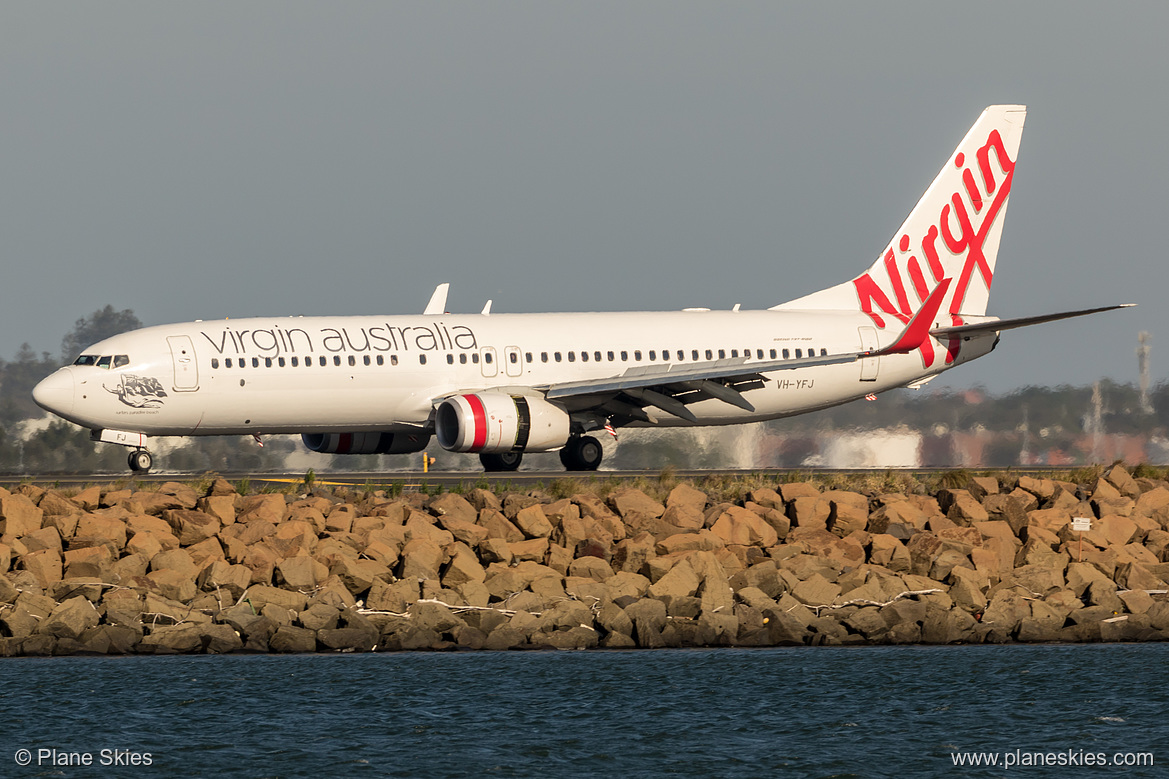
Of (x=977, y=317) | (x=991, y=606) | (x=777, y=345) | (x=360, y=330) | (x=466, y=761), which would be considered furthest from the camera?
(x=977, y=317)

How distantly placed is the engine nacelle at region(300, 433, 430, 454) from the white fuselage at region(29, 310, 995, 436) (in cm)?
194

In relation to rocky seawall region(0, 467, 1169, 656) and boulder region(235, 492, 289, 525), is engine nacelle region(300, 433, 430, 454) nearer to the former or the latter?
rocky seawall region(0, 467, 1169, 656)

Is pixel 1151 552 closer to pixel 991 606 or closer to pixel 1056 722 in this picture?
pixel 991 606

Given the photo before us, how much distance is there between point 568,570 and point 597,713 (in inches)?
194

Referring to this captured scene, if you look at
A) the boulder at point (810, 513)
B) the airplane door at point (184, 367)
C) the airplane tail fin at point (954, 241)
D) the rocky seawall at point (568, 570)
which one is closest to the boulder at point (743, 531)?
the rocky seawall at point (568, 570)

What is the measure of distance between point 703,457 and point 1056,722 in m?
22.5

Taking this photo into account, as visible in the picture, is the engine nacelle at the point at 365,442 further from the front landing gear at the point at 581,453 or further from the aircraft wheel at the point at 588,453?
the aircraft wheel at the point at 588,453

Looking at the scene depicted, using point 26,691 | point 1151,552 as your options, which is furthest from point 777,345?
point 26,691

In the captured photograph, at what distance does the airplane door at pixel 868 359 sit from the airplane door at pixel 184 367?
14787 millimetres

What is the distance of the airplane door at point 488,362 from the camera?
34.5 meters

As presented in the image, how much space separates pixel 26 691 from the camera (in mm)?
17984

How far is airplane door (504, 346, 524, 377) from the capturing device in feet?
114

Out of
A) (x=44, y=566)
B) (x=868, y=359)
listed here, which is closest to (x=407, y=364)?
(x=868, y=359)

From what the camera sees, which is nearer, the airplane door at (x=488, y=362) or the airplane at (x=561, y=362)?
the airplane at (x=561, y=362)
